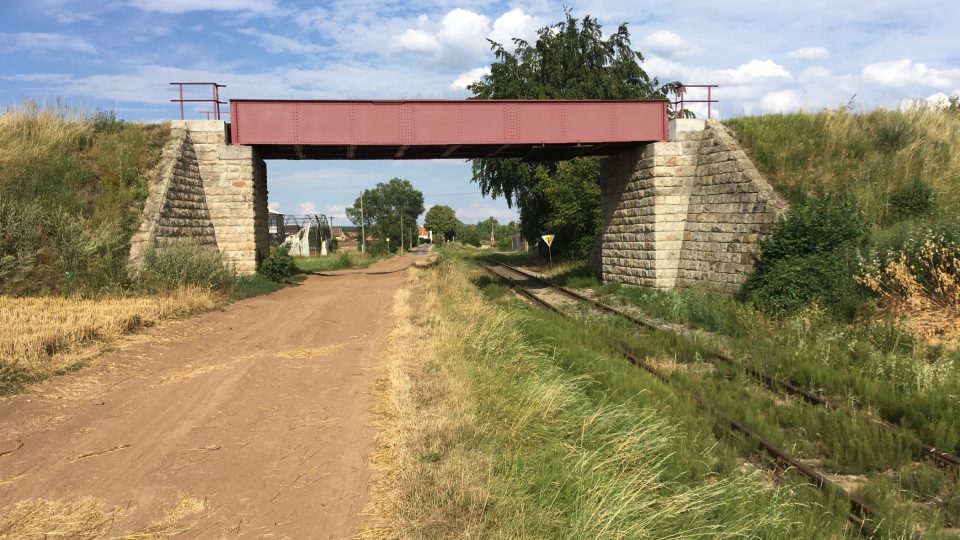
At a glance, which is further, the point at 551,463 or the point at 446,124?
the point at 446,124

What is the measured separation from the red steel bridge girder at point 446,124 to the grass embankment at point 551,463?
1069 cm

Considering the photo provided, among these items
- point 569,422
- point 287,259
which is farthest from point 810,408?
point 287,259

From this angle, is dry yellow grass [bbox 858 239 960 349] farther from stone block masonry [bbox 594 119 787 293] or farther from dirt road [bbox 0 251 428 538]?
dirt road [bbox 0 251 428 538]

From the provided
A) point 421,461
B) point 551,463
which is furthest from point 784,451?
point 421,461

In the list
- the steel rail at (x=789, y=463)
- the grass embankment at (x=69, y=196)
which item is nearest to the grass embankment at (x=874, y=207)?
the steel rail at (x=789, y=463)

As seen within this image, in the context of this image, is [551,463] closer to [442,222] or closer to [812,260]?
[812,260]

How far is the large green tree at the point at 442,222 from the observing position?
151500 mm

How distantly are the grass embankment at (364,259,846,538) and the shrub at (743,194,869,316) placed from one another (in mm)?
5691

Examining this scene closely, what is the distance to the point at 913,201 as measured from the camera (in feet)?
44.2

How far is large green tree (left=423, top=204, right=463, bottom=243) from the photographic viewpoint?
151500 mm

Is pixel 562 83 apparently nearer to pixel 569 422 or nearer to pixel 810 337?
pixel 810 337

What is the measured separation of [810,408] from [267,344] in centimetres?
785

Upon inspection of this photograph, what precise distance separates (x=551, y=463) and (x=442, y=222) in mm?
148746

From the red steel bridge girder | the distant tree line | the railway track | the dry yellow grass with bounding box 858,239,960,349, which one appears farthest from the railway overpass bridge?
the distant tree line
